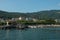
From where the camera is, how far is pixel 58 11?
17638cm

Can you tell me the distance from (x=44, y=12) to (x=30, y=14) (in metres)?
→ 10.3

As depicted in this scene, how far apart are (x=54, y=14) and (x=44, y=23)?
62.6 metres

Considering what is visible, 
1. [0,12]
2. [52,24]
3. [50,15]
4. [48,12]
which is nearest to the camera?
[52,24]

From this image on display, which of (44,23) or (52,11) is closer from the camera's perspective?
(44,23)

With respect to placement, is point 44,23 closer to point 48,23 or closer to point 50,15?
point 48,23

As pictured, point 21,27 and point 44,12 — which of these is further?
point 44,12

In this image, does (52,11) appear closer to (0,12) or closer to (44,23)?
(0,12)

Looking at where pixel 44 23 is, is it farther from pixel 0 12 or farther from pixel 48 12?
pixel 48 12

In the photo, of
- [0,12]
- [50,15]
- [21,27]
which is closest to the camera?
[21,27]

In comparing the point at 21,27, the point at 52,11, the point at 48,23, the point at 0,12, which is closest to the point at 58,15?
the point at 52,11

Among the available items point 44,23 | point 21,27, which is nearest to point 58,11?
point 44,23

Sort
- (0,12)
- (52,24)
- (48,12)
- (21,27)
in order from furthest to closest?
(48,12) → (0,12) → (52,24) → (21,27)

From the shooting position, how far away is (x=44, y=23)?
100750mm

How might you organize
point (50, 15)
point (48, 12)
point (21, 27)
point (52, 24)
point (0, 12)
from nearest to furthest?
point (21, 27)
point (52, 24)
point (0, 12)
point (50, 15)
point (48, 12)
